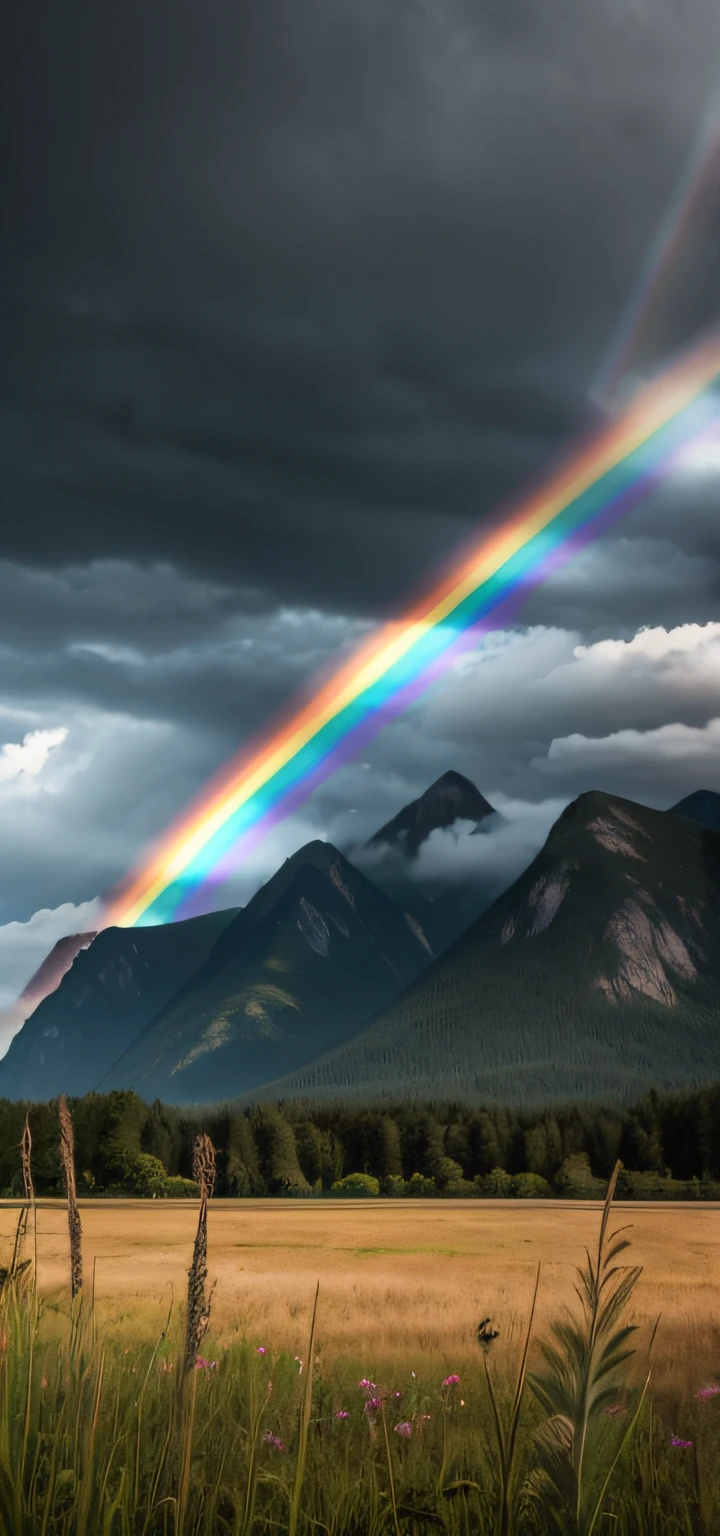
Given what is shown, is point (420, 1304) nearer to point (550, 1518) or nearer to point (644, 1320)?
point (644, 1320)

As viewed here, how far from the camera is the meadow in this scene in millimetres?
6324

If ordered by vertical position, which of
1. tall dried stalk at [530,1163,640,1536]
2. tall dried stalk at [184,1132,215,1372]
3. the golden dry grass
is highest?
tall dried stalk at [184,1132,215,1372]

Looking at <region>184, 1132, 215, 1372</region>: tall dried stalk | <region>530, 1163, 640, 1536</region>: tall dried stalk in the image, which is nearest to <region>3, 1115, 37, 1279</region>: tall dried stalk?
<region>184, 1132, 215, 1372</region>: tall dried stalk

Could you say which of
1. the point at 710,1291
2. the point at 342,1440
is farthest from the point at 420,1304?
the point at 342,1440

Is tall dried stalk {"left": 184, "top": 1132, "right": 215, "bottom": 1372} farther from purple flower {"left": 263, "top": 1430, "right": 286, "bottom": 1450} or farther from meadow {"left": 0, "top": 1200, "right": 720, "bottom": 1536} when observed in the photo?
purple flower {"left": 263, "top": 1430, "right": 286, "bottom": 1450}

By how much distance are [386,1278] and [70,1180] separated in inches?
1803

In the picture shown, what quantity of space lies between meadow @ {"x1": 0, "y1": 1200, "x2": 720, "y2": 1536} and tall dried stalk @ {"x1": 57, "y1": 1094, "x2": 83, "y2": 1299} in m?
0.20

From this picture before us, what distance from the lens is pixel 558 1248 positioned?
7900 cm

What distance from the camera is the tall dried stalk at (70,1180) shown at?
26.1 ft

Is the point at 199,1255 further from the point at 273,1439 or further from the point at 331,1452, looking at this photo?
the point at 331,1452

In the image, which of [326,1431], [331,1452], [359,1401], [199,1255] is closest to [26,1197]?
[199,1255]

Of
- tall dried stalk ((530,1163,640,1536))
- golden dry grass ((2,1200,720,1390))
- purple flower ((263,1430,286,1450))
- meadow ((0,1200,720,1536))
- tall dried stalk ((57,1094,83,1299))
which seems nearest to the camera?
tall dried stalk ((530,1163,640,1536))

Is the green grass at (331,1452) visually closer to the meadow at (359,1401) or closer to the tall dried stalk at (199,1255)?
the meadow at (359,1401)

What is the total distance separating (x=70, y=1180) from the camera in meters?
8.69
